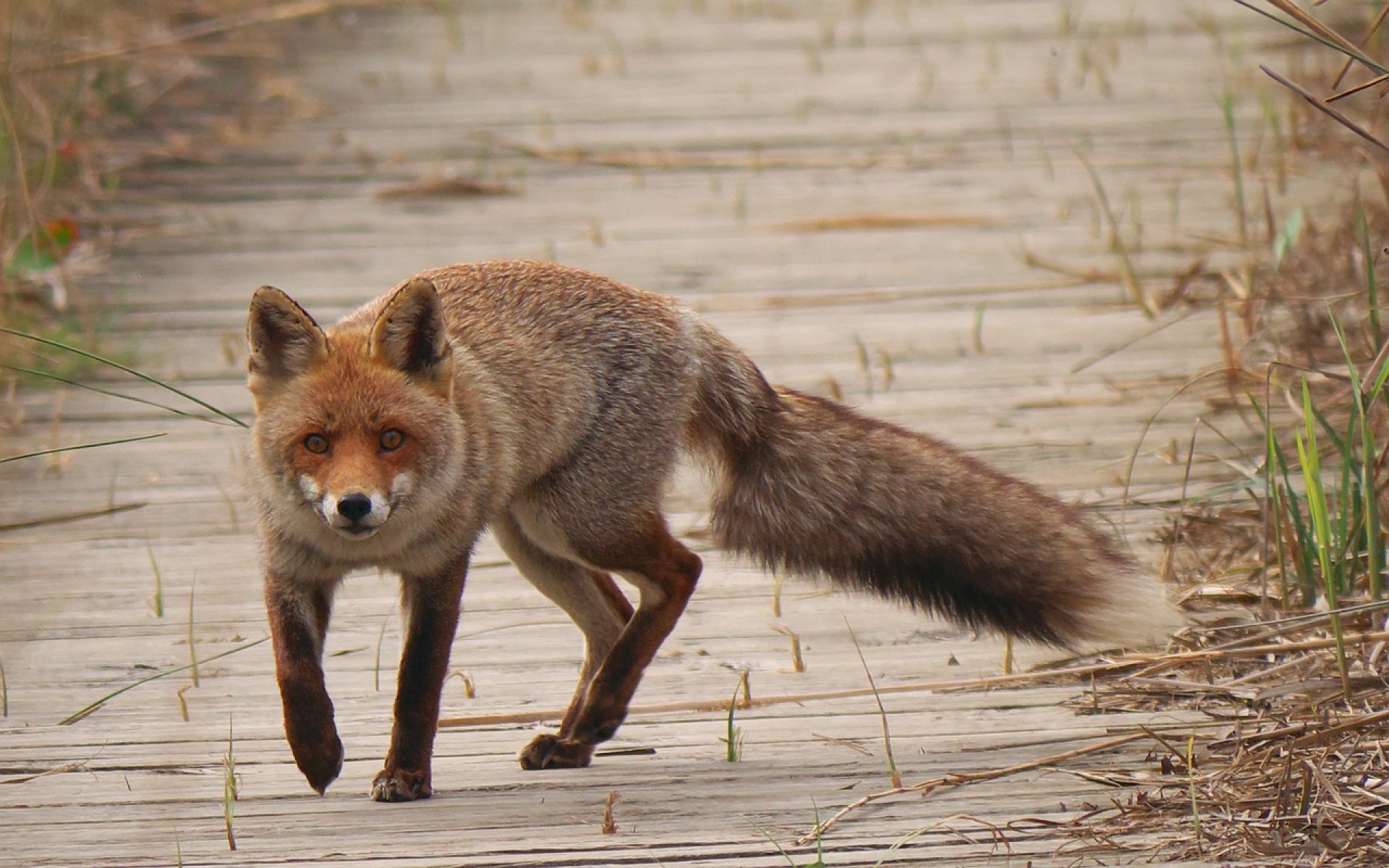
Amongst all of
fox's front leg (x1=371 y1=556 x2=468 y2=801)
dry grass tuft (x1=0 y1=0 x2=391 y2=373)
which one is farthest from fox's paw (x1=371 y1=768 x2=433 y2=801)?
dry grass tuft (x1=0 y1=0 x2=391 y2=373)

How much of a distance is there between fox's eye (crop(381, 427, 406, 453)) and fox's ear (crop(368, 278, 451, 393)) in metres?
0.19

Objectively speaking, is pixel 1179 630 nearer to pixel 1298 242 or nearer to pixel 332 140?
pixel 1298 242

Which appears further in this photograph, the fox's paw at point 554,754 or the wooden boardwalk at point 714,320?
the fox's paw at point 554,754

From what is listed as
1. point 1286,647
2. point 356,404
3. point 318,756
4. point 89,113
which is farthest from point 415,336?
point 89,113

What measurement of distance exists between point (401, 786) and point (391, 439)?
2.11 ft

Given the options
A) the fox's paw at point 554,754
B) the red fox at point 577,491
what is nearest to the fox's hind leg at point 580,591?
the red fox at point 577,491

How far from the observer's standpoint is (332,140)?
8281 millimetres

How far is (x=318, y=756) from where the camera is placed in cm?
311

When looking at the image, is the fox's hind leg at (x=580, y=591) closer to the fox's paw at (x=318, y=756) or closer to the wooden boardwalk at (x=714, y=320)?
the wooden boardwalk at (x=714, y=320)

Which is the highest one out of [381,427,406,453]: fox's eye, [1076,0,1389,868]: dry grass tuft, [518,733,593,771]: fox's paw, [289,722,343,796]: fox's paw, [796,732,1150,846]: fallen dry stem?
[381,427,406,453]: fox's eye

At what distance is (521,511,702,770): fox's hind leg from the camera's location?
3.38 metres

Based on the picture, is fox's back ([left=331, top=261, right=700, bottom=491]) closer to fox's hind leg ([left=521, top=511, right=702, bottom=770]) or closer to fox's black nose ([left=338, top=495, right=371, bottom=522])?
fox's hind leg ([left=521, top=511, right=702, bottom=770])

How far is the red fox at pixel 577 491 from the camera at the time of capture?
3223 millimetres

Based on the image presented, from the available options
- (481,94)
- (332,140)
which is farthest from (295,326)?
(481,94)
